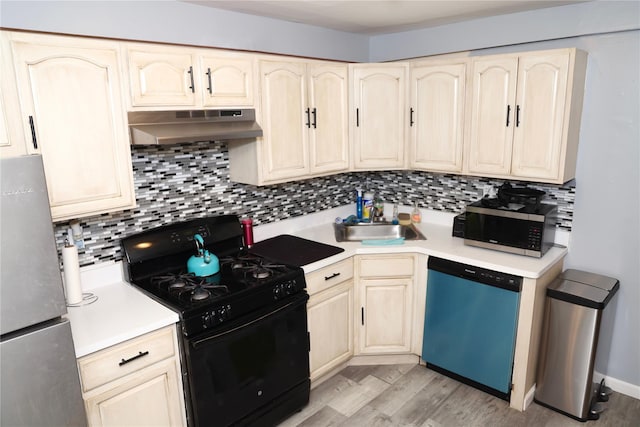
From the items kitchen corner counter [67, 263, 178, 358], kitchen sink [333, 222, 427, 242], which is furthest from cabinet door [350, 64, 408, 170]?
kitchen corner counter [67, 263, 178, 358]

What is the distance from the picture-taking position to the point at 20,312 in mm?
1441

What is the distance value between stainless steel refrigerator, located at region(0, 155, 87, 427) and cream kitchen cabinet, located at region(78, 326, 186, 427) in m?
0.22

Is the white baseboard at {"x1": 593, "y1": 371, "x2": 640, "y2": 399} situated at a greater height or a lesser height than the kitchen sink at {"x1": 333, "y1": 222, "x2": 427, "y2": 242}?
lesser

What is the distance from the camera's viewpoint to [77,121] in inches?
73.7

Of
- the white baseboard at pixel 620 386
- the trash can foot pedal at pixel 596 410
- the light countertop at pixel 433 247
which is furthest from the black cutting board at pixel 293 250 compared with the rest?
the white baseboard at pixel 620 386

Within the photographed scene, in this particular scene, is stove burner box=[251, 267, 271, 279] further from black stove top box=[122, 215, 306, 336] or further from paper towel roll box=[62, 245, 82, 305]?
paper towel roll box=[62, 245, 82, 305]

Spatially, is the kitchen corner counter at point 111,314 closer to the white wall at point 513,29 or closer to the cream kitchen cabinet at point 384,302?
the cream kitchen cabinet at point 384,302

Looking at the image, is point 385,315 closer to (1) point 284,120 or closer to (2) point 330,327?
(2) point 330,327

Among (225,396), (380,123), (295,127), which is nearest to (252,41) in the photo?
(295,127)

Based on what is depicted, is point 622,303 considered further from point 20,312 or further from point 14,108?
point 14,108

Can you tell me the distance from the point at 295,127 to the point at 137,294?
1.32 meters

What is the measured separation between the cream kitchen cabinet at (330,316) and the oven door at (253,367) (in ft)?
0.50

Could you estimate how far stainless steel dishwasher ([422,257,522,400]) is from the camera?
8.44ft

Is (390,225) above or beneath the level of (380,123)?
beneath
